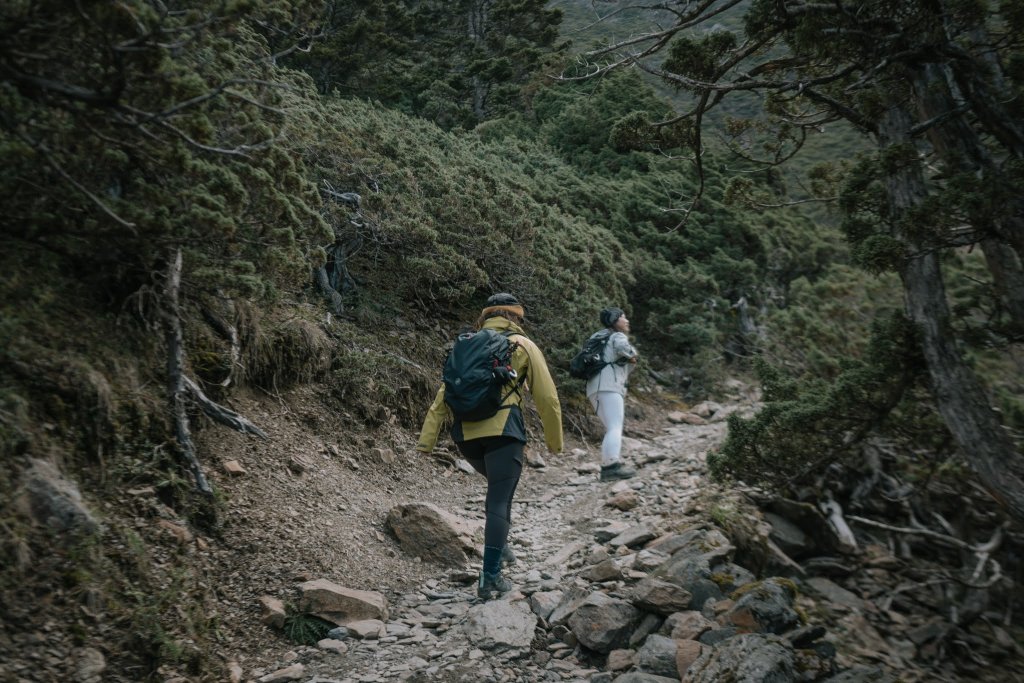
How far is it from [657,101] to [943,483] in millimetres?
18424

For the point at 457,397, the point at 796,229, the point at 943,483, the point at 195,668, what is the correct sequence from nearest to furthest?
the point at 195,668 → the point at 457,397 → the point at 943,483 → the point at 796,229

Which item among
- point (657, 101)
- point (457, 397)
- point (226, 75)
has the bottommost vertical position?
point (457, 397)

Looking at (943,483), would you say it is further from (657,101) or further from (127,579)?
(657,101)

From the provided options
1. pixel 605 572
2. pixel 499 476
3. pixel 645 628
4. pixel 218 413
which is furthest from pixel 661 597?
Result: pixel 218 413

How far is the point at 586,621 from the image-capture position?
3.92 meters

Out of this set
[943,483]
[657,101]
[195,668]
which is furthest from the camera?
[657,101]

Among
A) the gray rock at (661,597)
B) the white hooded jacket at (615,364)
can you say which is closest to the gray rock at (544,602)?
the gray rock at (661,597)

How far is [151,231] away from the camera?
3668mm

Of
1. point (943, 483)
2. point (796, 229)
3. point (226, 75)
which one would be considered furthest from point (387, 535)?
point (796, 229)

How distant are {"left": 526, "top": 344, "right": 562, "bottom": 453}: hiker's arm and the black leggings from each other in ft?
0.88

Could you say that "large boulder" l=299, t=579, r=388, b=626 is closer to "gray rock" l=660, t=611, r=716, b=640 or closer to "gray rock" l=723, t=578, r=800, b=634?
"gray rock" l=660, t=611, r=716, b=640

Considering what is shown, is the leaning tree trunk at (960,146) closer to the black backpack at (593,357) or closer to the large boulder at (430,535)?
the black backpack at (593,357)

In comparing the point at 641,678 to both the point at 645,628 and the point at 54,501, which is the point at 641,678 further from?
the point at 54,501

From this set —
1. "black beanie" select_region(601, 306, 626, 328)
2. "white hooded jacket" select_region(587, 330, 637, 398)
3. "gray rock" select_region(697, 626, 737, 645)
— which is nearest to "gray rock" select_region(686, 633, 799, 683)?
"gray rock" select_region(697, 626, 737, 645)
